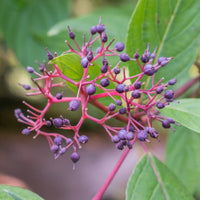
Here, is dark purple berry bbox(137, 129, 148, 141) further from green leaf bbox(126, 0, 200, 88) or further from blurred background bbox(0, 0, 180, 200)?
blurred background bbox(0, 0, 180, 200)

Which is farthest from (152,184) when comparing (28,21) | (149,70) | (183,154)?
(28,21)

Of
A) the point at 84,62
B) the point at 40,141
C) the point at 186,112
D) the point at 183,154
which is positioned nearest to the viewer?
the point at 84,62

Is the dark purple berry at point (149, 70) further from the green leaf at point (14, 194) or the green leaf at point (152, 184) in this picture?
the green leaf at point (14, 194)

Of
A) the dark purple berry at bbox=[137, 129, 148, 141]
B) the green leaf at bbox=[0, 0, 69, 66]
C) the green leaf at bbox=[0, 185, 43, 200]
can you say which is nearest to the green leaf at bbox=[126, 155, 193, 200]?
the dark purple berry at bbox=[137, 129, 148, 141]

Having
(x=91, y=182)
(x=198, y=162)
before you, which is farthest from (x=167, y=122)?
(x=91, y=182)

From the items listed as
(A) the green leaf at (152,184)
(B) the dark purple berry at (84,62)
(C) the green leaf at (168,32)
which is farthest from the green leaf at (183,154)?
(B) the dark purple berry at (84,62)

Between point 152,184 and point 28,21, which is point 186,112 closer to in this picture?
point 152,184

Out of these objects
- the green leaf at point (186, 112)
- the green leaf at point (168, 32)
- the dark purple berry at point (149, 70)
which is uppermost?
the green leaf at point (168, 32)
